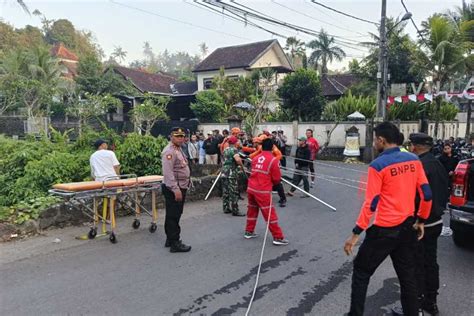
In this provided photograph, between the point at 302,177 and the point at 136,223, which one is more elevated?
the point at 302,177

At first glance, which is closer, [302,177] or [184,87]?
[302,177]

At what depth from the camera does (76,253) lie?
5.64 metres

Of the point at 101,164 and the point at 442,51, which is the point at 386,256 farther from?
the point at 442,51

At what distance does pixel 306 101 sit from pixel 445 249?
16.9 metres

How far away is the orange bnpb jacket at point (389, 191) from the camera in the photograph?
3.36m

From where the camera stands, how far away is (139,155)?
9.40 meters

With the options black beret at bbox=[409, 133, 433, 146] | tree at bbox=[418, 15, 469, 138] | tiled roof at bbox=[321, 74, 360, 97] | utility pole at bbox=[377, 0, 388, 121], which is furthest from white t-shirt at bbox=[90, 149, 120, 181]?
tiled roof at bbox=[321, 74, 360, 97]

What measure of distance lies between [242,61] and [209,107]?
8.85 metres

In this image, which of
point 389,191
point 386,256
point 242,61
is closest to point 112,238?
point 386,256

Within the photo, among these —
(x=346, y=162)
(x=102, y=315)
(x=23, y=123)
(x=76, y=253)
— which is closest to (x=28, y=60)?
(x=23, y=123)

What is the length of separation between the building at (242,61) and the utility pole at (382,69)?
14011 millimetres

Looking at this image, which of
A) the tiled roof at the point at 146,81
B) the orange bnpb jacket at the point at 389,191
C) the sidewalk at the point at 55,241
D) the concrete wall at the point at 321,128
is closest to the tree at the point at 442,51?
the concrete wall at the point at 321,128

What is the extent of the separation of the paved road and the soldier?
1114mm

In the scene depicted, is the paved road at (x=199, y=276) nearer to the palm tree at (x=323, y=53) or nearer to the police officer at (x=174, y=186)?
the police officer at (x=174, y=186)
